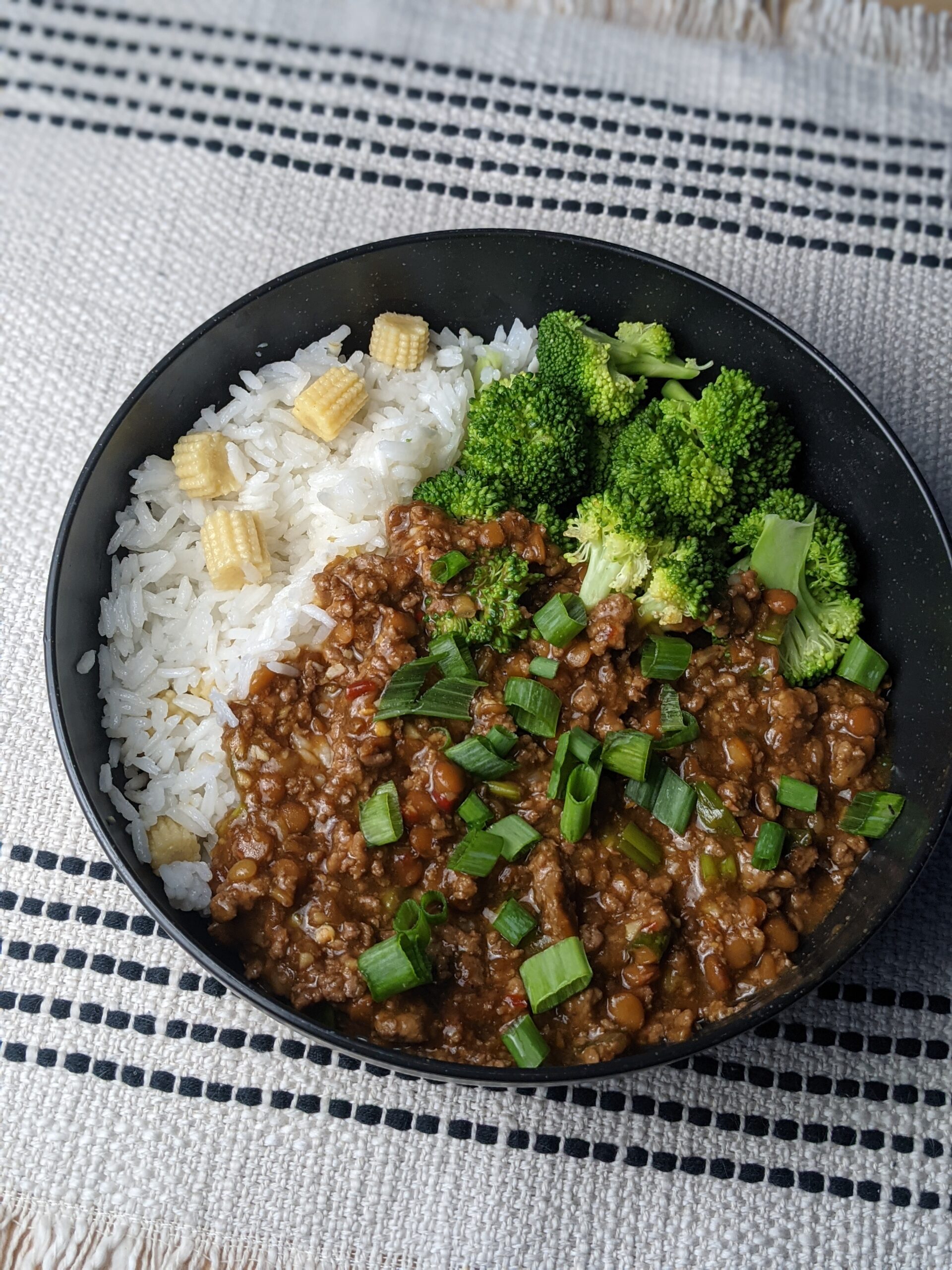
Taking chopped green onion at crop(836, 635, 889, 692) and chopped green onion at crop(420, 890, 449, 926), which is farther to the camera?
chopped green onion at crop(836, 635, 889, 692)

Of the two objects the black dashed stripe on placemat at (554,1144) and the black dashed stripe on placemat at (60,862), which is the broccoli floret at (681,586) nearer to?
the black dashed stripe on placemat at (554,1144)

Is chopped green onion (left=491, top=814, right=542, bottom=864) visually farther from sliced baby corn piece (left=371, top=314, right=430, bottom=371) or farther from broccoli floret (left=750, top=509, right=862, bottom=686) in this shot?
sliced baby corn piece (left=371, top=314, right=430, bottom=371)

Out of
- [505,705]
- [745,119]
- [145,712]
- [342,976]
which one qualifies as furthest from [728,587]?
[745,119]

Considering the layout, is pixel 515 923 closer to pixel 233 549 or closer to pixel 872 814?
pixel 872 814

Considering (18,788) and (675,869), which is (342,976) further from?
(18,788)

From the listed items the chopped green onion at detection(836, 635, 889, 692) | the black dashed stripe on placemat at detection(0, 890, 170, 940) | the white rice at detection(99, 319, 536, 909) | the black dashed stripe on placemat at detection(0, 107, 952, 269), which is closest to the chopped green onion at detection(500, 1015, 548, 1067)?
the white rice at detection(99, 319, 536, 909)

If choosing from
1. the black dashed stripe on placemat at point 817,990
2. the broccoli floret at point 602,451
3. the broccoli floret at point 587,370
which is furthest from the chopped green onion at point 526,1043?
the broccoli floret at point 587,370
